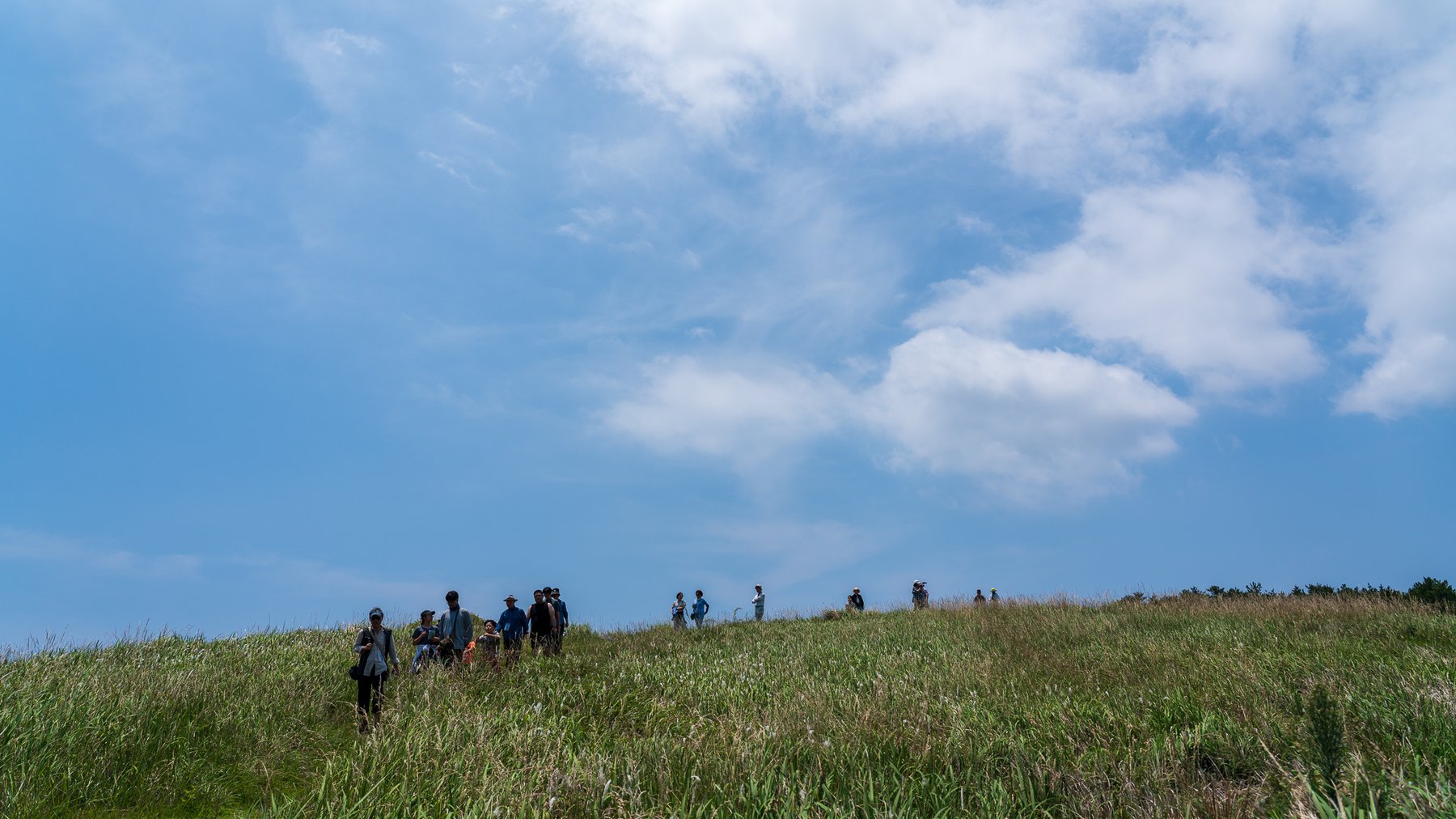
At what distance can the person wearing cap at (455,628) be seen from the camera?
13.0 meters

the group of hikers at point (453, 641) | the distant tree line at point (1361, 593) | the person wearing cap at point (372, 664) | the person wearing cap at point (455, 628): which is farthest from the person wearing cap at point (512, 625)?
the distant tree line at point (1361, 593)

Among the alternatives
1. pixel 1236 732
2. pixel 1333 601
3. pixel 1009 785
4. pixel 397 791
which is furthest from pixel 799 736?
pixel 1333 601

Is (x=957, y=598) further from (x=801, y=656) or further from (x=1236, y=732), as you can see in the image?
(x=1236, y=732)

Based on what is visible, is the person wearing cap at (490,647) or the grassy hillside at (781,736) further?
the person wearing cap at (490,647)

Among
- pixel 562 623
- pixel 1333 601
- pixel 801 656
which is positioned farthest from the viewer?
pixel 1333 601

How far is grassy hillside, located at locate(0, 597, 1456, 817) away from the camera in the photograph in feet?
17.5

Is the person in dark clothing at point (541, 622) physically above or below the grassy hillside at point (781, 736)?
above

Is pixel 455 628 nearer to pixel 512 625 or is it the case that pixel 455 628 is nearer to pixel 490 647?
pixel 490 647

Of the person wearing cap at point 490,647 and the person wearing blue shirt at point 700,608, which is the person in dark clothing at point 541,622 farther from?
the person wearing blue shirt at point 700,608

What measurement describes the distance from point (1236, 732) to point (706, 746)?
4735 millimetres

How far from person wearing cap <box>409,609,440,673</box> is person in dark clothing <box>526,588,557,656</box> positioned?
2.91 metres

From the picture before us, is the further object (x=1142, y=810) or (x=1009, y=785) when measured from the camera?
(x=1009, y=785)

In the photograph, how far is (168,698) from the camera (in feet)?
30.0

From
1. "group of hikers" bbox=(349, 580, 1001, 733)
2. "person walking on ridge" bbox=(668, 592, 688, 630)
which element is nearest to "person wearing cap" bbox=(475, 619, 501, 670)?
"group of hikers" bbox=(349, 580, 1001, 733)
